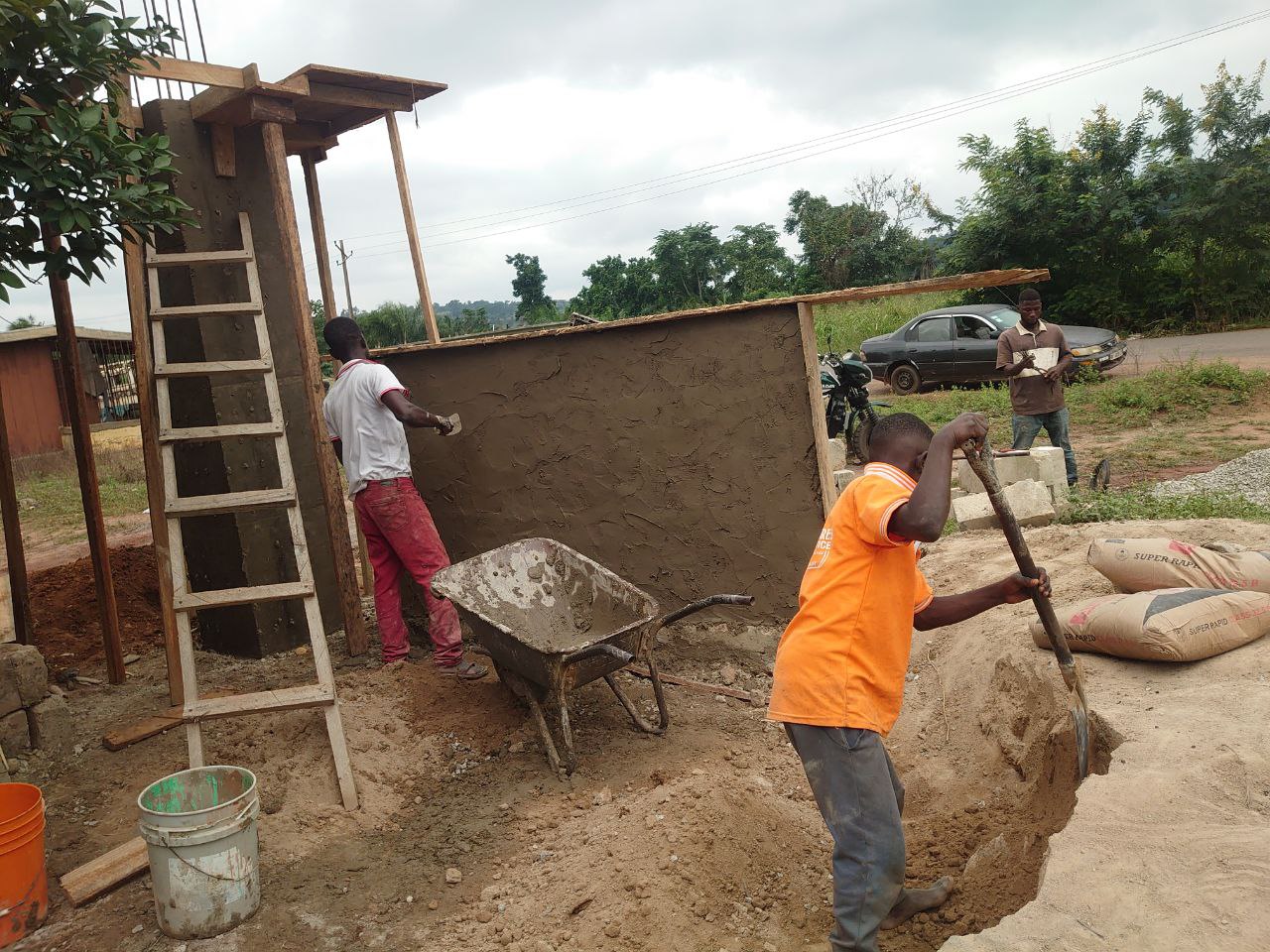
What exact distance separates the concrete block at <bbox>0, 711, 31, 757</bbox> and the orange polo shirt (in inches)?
144

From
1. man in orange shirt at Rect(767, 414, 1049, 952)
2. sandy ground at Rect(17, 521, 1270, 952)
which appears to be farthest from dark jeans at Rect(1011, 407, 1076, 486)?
man in orange shirt at Rect(767, 414, 1049, 952)

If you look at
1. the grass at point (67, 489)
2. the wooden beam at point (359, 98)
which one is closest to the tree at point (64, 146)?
the wooden beam at point (359, 98)

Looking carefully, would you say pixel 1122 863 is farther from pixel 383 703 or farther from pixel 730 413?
pixel 383 703

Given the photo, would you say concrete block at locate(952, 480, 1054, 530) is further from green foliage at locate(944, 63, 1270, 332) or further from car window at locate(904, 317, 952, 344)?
green foliage at locate(944, 63, 1270, 332)

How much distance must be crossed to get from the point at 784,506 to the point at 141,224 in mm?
3115

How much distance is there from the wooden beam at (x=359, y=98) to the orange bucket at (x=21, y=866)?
365cm

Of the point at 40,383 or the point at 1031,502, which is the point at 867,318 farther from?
the point at 40,383

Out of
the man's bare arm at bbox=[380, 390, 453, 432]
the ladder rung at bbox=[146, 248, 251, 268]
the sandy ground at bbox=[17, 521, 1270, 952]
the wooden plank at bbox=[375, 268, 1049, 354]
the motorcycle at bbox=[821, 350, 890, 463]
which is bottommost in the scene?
the sandy ground at bbox=[17, 521, 1270, 952]

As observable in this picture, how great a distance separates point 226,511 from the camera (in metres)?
4.36

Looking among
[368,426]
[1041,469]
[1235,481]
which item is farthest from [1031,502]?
[368,426]

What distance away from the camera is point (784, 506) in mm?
4750

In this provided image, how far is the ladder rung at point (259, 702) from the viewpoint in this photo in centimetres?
373

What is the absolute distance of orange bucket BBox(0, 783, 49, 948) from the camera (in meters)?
3.00

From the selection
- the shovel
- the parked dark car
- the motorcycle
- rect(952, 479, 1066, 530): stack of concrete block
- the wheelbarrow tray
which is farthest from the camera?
the parked dark car
